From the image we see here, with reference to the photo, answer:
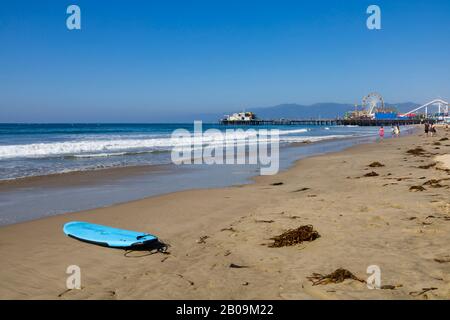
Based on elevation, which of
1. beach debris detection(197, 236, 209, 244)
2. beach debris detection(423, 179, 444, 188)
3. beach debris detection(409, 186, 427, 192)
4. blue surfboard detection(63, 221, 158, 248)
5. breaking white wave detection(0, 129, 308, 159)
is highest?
breaking white wave detection(0, 129, 308, 159)

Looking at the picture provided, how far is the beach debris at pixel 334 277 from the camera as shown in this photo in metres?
4.21

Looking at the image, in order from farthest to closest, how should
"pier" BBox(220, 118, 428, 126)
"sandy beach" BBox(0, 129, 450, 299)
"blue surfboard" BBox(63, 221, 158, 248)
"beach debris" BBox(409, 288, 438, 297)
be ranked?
"pier" BBox(220, 118, 428, 126), "blue surfboard" BBox(63, 221, 158, 248), "sandy beach" BBox(0, 129, 450, 299), "beach debris" BBox(409, 288, 438, 297)

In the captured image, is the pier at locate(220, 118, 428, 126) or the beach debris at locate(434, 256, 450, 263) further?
the pier at locate(220, 118, 428, 126)

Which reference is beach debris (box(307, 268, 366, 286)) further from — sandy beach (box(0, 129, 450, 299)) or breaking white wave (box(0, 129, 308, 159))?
breaking white wave (box(0, 129, 308, 159))

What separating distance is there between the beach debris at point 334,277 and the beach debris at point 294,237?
3.97ft

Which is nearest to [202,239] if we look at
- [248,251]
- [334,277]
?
[248,251]

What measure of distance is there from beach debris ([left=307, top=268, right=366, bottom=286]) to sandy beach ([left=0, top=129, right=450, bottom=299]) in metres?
0.09

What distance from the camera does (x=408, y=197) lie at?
26.7ft

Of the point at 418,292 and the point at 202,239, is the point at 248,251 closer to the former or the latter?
the point at 202,239

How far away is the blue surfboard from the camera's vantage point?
560 cm

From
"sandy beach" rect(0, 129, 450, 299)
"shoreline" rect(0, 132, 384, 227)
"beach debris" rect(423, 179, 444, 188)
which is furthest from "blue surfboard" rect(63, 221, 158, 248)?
"beach debris" rect(423, 179, 444, 188)

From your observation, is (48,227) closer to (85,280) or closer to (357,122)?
(85,280)

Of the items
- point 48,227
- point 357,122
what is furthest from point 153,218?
A: point 357,122
